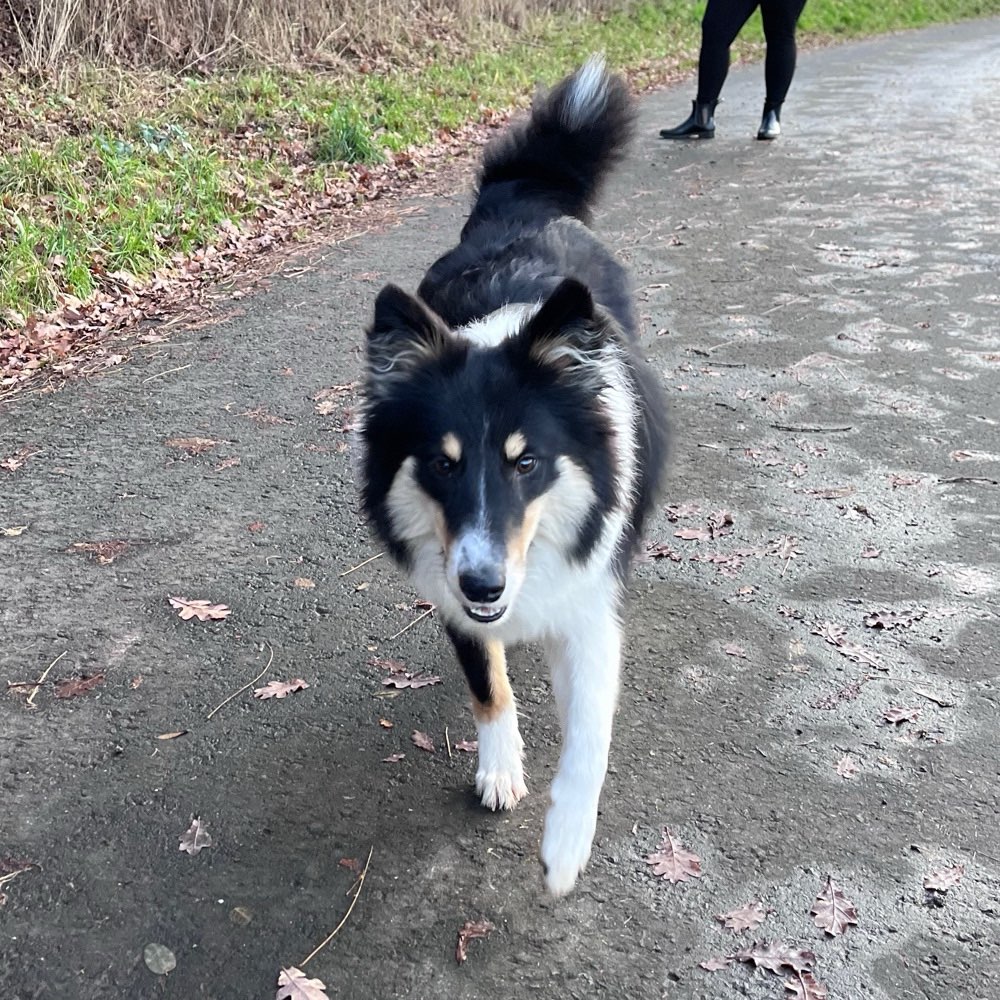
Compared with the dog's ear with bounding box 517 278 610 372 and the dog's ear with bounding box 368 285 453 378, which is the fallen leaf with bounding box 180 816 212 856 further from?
the dog's ear with bounding box 517 278 610 372

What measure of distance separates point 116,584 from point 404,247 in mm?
4246

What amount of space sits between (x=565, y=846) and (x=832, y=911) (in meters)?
0.63

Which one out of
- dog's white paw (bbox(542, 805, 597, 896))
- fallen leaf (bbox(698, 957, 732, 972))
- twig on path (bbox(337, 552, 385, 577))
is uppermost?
dog's white paw (bbox(542, 805, 597, 896))

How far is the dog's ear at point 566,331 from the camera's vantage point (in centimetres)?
243

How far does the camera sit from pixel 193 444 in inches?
184

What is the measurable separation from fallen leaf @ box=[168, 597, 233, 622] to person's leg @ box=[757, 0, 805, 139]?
7.98 metres

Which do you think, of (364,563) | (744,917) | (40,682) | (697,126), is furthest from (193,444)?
(697,126)

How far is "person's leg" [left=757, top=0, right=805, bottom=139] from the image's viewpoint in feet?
29.8

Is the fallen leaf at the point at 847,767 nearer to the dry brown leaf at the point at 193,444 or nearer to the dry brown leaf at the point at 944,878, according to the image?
the dry brown leaf at the point at 944,878

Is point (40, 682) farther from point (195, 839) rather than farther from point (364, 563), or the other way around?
point (364, 563)

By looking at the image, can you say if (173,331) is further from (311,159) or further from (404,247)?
(311,159)

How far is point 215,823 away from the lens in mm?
2660

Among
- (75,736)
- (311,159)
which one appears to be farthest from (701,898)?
(311,159)

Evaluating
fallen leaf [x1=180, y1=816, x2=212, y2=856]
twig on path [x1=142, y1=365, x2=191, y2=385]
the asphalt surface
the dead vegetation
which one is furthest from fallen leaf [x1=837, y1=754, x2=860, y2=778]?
the dead vegetation
